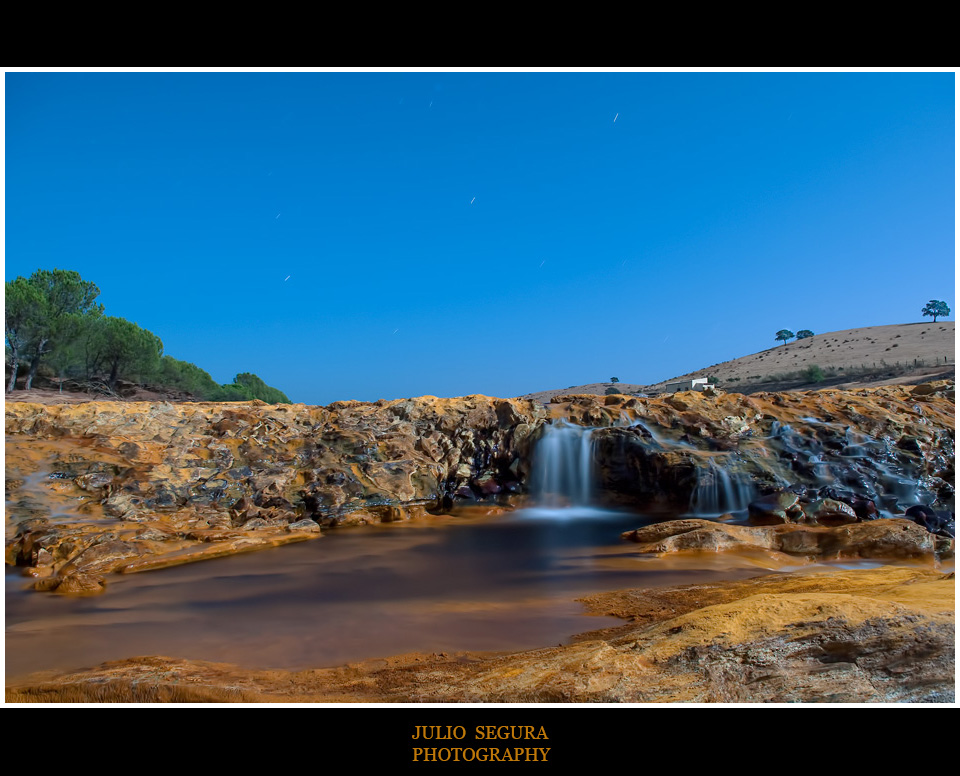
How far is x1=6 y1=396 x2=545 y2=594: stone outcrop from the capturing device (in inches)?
341

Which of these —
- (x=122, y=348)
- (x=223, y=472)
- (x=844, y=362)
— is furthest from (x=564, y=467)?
(x=844, y=362)

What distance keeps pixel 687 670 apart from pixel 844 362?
5913cm

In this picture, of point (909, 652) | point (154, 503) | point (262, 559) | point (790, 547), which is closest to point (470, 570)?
point (262, 559)

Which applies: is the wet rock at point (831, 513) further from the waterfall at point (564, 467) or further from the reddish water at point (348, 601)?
the waterfall at point (564, 467)

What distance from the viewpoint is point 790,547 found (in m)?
8.30

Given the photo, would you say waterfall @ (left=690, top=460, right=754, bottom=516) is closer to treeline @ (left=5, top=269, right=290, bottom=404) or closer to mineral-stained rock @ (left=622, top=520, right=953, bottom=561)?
mineral-stained rock @ (left=622, top=520, right=953, bottom=561)

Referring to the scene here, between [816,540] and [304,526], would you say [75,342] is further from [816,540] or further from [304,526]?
[816,540]

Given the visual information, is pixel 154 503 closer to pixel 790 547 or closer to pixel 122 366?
pixel 790 547

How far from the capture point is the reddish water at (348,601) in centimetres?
504

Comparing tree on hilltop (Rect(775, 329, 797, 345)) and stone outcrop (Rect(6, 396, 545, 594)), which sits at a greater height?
tree on hilltop (Rect(775, 329, 797, 345))

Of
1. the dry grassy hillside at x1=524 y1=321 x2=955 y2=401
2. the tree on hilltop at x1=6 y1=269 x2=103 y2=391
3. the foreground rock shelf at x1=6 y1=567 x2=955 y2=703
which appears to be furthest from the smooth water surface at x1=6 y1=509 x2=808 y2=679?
the dry grassy hillside at x1=524 y1=321 x2=955 y2=401

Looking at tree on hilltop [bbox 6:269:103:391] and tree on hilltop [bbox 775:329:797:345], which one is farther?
tree on hilltop [bbox 775:329:797:345]

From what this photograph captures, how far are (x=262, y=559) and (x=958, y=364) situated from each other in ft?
28.6

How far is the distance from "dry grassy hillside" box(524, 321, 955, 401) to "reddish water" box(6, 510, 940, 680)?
27180 mm
